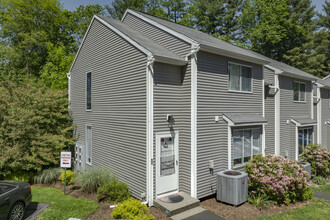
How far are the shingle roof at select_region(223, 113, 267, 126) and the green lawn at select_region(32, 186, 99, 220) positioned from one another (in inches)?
237

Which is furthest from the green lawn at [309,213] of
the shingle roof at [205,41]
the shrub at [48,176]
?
the shrub at [48,176]

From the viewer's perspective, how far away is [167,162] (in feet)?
24.5

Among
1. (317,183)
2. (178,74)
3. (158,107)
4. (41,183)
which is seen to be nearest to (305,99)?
(317,183)

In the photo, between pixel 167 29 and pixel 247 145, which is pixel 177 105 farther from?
pixel 247 145

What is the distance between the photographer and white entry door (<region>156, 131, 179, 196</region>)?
23.8 feet

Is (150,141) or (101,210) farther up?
(150,141)

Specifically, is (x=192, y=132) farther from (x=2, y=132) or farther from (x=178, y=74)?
(x=2, y=132)

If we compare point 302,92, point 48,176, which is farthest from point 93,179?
point 302,92

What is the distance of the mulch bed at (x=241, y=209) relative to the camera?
6.58m

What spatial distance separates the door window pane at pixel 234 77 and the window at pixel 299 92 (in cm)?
608

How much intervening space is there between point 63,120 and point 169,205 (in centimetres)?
916

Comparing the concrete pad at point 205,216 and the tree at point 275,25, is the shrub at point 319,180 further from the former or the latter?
the tree at point 275,25

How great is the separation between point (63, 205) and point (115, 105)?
13.8ft

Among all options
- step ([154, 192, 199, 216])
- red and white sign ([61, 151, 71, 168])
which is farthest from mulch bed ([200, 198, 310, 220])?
red and white sign ([61, 151, 71, 168])
